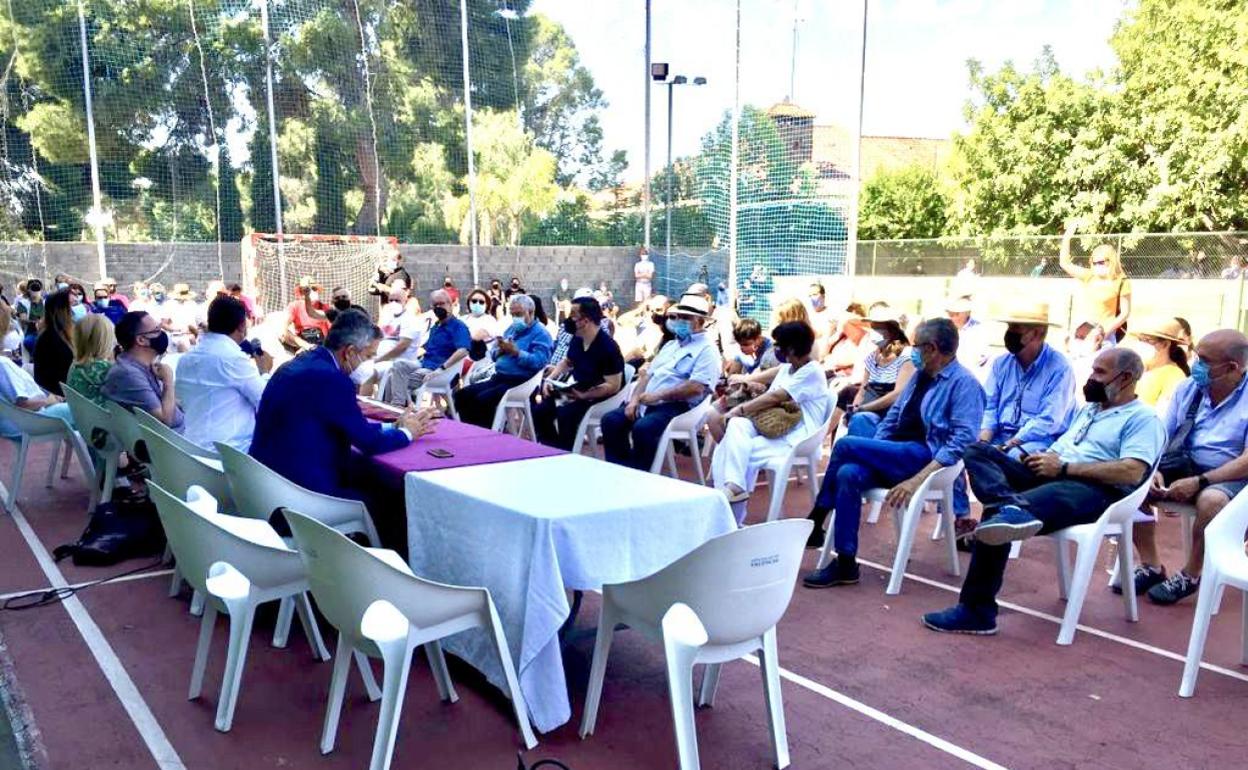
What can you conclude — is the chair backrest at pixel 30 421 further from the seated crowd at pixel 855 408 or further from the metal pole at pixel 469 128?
the metal pole at pixel 469 128

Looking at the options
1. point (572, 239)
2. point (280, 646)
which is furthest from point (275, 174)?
point (280, 646)

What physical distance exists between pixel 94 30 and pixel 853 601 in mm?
17528

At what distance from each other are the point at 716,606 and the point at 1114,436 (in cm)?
238

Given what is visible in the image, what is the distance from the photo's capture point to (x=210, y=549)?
275 centimetres

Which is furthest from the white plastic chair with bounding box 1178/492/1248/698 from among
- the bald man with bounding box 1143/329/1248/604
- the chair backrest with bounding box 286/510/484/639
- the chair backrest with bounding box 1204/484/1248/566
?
the chair backrest with bounding box 286/510/484/639

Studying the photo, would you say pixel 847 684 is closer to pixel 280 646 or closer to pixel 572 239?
pixel 280 646

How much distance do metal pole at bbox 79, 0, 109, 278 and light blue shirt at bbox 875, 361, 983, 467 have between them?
16153mm

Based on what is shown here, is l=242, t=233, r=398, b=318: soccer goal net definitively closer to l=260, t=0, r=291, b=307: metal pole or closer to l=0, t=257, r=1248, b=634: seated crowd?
l=260, t=0, r=291, b=307: metal pole

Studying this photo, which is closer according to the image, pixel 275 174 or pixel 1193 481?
pixel 1193 481

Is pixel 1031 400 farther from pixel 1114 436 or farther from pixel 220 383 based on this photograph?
pixel 220 383

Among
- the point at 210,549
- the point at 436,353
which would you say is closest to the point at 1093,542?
the point at 210,549

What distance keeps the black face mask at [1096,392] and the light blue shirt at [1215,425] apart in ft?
2.08

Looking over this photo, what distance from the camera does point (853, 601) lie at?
418 cm

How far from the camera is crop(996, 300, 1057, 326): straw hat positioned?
4.54 meters
